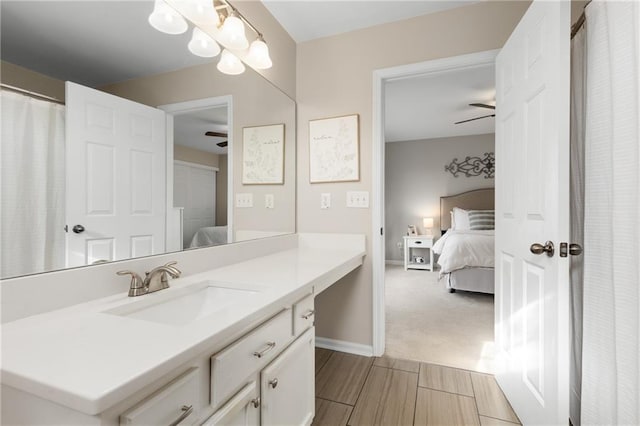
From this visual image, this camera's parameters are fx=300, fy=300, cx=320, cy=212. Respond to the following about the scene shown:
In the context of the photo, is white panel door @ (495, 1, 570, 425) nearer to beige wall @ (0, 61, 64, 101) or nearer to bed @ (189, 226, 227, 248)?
bed @ (189, 226, 227, 248)

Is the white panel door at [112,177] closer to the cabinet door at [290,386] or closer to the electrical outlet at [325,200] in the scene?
the cabinet door at [290,386]

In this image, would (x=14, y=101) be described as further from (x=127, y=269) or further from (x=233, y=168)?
(x=233, y=168)

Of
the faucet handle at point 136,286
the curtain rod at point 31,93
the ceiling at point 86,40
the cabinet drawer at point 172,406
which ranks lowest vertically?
the cabinet drawer at point 172,406

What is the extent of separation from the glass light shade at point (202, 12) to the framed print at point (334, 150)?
1.02 m

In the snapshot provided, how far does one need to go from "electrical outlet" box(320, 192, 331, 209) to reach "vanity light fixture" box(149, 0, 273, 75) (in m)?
0.97

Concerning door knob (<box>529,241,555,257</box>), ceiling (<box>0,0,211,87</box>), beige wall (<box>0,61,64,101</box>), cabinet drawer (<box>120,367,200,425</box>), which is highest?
ceiling (<box>0,0,211,87</box>)

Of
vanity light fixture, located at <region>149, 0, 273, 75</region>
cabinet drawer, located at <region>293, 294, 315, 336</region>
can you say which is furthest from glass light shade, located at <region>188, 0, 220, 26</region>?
cabinet drawer, located at <region>293, 294, 315, 336</region>

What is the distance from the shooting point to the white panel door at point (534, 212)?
3.79ft

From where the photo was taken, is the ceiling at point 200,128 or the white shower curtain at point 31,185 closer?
the white shower curtain at point 31,185

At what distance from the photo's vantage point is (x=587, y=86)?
129 cm

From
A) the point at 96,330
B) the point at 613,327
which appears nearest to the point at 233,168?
the point at 96,330

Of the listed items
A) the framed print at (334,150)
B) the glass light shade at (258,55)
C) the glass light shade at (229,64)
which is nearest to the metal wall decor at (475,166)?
the framed print at (334,150)

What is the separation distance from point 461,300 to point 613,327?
2.57 m

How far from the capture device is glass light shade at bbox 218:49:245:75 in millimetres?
1624
